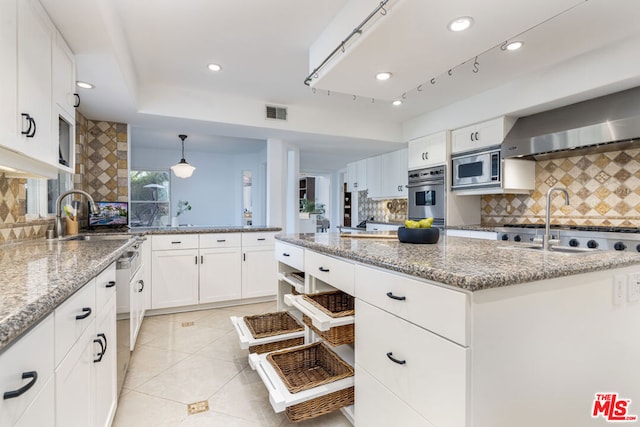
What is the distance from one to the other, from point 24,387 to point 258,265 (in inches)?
124

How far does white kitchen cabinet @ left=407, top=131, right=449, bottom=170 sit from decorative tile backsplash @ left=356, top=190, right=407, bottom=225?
1.09 metres

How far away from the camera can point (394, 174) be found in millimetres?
5344

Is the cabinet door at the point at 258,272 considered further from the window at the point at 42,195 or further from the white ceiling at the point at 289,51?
the window at the point at 42,195

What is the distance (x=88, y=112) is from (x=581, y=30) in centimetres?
438

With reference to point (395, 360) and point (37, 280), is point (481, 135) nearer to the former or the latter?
point (395, 360)

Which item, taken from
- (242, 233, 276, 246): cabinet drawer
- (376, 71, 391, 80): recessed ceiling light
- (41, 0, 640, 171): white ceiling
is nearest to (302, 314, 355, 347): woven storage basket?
(41, 0, 640, 171): white ceiling

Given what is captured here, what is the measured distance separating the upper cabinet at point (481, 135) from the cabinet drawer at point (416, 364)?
119 inches

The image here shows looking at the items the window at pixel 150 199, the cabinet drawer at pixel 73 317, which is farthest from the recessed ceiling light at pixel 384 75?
the window at pixel 150 199

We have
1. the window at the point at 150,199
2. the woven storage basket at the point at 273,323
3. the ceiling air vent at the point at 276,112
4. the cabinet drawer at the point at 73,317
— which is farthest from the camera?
the window at the point at 150,199

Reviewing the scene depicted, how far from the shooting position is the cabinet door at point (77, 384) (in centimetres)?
92

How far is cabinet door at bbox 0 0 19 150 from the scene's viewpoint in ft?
4.23

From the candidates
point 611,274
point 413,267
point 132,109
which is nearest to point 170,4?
point 132,109

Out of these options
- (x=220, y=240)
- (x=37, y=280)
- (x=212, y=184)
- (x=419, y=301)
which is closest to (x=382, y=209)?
(x=220, y=240)

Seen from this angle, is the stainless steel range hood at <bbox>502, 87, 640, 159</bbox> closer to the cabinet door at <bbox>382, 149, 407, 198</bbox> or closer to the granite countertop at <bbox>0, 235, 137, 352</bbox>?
the cabinet door at <bbox>382, 149, 407, 198</bbox>
